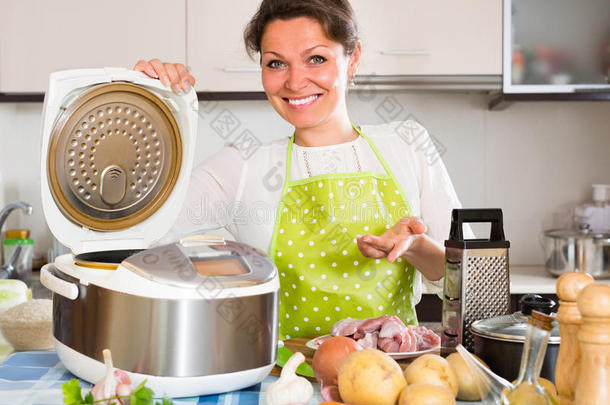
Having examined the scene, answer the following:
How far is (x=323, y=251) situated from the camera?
1.34m

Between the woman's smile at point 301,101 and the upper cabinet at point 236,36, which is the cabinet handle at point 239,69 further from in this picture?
the woman's smile at point 301,101

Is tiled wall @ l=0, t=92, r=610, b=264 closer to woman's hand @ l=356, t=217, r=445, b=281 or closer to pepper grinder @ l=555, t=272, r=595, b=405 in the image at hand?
woman's hand @ l=356, t=217, r=445, b=281

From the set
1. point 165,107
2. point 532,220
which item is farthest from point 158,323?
point 532,220

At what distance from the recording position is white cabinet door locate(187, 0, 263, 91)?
2363mm

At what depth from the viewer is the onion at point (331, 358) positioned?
2.65ft

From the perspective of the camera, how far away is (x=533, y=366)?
0.61 meters

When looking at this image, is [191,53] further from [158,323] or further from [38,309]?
[158,323]

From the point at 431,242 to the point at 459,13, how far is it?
4.48 feet

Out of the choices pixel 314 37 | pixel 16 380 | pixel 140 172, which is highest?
pixel 314 37

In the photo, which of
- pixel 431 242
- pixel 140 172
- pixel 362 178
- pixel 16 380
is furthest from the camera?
pixel 362 178

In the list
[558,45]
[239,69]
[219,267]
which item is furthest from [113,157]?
[558,45]

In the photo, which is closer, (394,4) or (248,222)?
(248,222)

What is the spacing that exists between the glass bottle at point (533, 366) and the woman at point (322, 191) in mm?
637

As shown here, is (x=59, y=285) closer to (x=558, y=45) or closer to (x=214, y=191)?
(x=214, y=191)
